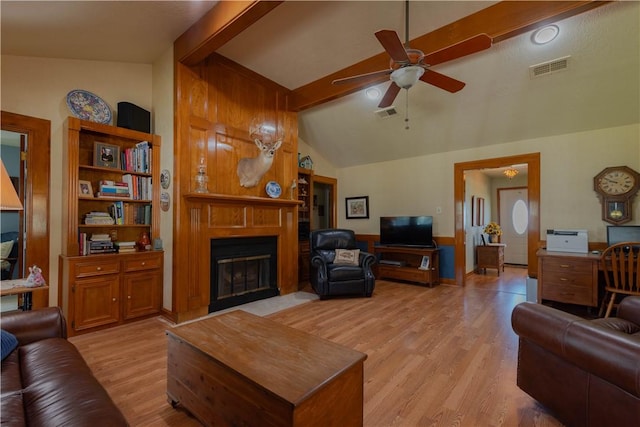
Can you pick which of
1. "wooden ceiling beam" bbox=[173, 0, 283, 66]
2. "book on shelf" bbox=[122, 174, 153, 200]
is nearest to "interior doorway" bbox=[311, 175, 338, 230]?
"book on shelf" bbox=[122, 174, 153, 200]

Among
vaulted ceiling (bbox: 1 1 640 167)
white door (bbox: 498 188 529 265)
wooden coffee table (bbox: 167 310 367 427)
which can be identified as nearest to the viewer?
wooden coffee table (bbox: 167 310 367 427)

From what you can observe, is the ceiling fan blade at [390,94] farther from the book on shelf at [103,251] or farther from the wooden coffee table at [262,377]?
the book on shelf at [103,251]

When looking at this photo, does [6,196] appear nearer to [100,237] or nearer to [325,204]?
[100,237]

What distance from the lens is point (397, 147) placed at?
5.37 meters

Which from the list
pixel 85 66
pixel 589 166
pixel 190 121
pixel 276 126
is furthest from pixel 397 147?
pixel 85 66

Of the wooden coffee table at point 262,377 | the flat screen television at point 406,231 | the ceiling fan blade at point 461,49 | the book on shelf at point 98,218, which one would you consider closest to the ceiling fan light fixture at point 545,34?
the ceiling fan blade at point 461,49

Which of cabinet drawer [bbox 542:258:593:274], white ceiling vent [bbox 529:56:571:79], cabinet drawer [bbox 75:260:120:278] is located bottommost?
cabinet drawer [bbox 542:258:593:274]

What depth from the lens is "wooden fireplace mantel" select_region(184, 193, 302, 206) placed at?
3.28m

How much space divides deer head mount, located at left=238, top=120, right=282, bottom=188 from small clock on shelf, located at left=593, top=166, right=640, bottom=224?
4.25 m

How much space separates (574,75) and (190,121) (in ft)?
14.7

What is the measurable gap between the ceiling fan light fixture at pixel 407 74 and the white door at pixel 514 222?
6.60 m

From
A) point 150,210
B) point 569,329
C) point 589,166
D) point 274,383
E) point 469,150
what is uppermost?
point 469,150

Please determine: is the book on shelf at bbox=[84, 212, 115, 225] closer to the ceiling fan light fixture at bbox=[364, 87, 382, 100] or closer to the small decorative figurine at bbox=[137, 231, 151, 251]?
the small decorative figurine at bbox=[137, 231, 151, 251]

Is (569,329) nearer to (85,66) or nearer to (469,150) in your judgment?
(469,150)
